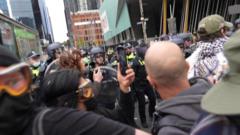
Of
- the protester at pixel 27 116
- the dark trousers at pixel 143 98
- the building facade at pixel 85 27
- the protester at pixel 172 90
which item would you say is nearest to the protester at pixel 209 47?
the protester at pixel 172 90

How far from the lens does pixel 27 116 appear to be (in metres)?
1.71

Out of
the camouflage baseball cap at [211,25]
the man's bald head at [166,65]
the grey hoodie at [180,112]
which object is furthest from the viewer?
the camouflage baseball cap at [211,25]

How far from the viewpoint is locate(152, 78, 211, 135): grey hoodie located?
210 centimetres

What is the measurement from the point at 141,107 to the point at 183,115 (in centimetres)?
680

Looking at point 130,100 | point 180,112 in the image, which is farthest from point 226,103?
point 130,100

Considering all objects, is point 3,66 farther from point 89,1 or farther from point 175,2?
point 89,1

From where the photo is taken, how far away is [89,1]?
188250 mm

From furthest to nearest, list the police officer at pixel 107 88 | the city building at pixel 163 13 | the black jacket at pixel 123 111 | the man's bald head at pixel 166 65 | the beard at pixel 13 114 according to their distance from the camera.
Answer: the city building at pixel 163 13, the police officer at pixel 107 88, the black jacket at pixel 123 111, the man's bald head at pixel 166 65, the beard at pixel 13 114

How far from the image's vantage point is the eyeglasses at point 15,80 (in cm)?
170

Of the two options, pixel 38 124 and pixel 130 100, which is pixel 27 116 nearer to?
pixel 38 124

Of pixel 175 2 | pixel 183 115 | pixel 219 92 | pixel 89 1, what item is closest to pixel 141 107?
pixel 183 115

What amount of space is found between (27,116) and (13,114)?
0.23ft

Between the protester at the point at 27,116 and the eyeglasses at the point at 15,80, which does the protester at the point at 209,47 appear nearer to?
the protester at the point at 27,116

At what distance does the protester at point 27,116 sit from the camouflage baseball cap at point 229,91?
0.53 metres
